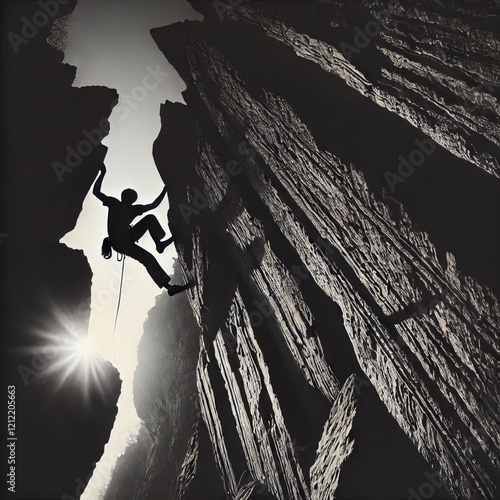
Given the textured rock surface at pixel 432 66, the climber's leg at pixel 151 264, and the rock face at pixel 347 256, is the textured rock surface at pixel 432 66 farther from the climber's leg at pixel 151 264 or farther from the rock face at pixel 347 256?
the climber's leg at pixel 151 264

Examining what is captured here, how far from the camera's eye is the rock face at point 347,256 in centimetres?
399

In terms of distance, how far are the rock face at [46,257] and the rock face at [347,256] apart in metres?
3.00

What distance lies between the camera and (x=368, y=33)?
17.6 feet

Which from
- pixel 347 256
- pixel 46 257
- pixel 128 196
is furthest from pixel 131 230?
pixel 347 256

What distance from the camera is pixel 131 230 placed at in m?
8.91

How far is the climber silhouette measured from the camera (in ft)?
28.7

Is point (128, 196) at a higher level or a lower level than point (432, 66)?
higher

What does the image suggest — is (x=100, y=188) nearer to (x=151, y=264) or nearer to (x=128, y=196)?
(x=128, y=196)

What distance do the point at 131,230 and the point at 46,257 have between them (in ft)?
9.72

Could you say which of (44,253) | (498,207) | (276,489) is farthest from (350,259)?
(44,253)

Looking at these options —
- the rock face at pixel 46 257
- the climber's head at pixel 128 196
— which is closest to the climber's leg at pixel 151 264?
the climber's head at pixel 128 196

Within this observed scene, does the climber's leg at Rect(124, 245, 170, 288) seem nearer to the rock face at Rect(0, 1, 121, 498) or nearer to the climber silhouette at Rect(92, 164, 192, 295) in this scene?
the climber silhouette at Rect(92, 164, 192, 295)

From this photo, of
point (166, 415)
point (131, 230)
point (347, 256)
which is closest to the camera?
point (347, 256)

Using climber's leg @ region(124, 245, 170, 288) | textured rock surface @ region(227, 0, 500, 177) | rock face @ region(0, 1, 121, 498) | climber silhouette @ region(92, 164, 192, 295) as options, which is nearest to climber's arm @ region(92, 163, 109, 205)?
climber silhouette @ region(92, 164, 192, 295)
